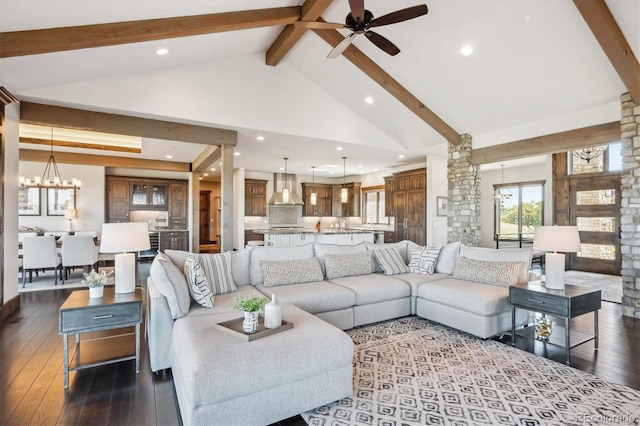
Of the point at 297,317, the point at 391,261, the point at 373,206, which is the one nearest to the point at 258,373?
the point at 297,317

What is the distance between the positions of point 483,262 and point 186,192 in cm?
918

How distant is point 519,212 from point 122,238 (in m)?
11.6

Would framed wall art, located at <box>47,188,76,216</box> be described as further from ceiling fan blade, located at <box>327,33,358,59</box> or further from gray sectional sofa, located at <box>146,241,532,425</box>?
ceiling fan blade, located at <box>327,33,358,59</box>

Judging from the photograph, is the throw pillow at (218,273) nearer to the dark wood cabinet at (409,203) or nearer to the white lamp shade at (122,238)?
the white lamp shade at (122,238)

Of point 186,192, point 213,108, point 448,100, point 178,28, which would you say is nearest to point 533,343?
point 448,100

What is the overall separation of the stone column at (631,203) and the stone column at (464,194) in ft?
8.26

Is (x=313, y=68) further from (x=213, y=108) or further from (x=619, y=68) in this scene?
(x=619, y=68)

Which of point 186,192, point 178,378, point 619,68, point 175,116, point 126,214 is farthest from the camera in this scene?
point 186,192

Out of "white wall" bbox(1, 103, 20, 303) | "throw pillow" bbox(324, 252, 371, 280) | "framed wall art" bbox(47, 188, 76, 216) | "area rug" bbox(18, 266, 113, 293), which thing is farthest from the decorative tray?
"framed wall art" bbox(47, 188, 76, 216)

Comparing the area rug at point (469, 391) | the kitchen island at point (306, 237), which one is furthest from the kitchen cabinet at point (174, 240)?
the area rug at point (469, 391)

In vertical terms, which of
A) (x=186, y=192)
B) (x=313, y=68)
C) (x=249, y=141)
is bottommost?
(x=186, y=192)

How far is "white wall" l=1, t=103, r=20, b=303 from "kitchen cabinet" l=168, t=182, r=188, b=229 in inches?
226

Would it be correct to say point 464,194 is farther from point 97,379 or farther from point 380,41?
point 97,379

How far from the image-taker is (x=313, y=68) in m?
6.03
